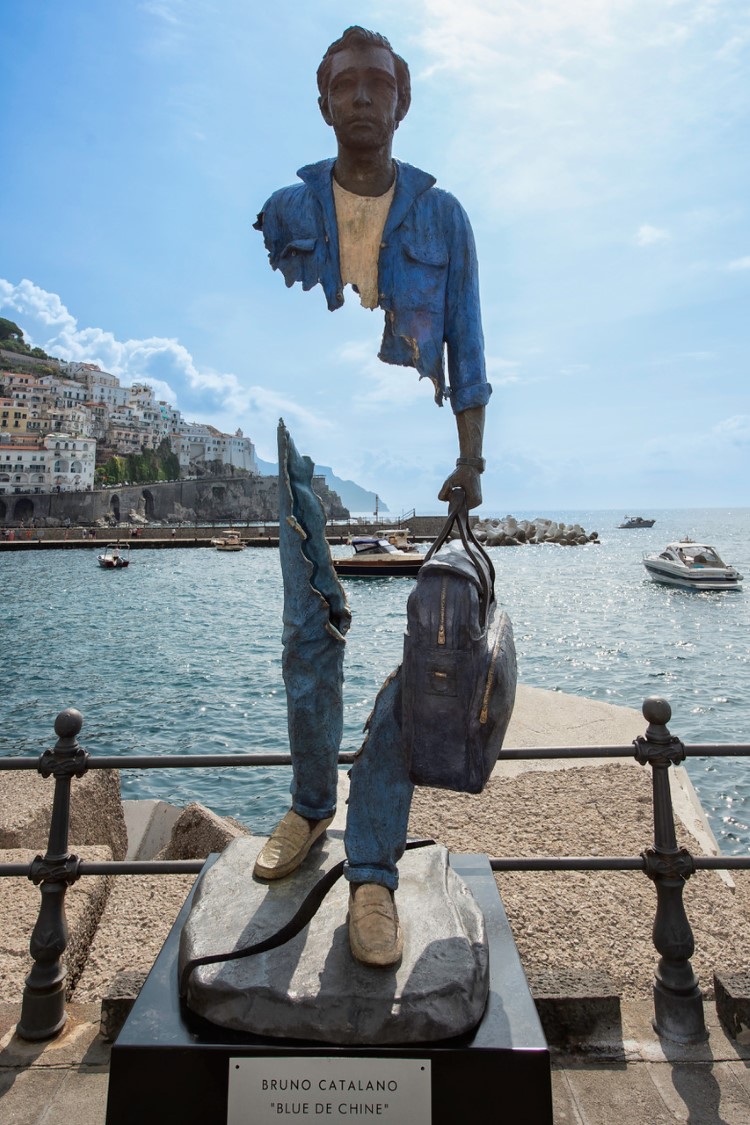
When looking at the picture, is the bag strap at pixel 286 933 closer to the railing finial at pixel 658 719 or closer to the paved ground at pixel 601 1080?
the paved ground at pixel 601 1080

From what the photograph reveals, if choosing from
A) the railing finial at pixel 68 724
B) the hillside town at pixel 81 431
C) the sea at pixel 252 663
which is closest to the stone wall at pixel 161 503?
the hillside town at pixel 81 431

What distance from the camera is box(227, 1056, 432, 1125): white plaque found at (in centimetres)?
188

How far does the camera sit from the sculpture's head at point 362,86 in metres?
2.38

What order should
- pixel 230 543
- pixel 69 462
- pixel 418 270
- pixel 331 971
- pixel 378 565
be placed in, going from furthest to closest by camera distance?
pixel 69 462, pixel 230 543, pixel 378 565, pixel 418 270, pixel 331 971

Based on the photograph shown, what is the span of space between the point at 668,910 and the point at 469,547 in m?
1.46

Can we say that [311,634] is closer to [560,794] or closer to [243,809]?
[560,794]

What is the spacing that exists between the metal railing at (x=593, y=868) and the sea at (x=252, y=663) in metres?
4.69

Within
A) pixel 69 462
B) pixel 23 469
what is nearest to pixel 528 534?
pixel 69 462

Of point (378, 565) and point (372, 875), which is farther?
point (378, 565)

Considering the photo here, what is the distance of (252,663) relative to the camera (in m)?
19.2

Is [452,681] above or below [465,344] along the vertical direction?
below

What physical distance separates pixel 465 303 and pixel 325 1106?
2.33m

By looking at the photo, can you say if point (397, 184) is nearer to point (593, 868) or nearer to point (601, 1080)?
point (593, 868)

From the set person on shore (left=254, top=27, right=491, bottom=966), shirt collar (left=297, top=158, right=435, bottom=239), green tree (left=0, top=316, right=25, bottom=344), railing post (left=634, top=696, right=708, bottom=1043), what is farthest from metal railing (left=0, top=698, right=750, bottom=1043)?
green tree (left=0, top=316, right=25, bottom=344)
